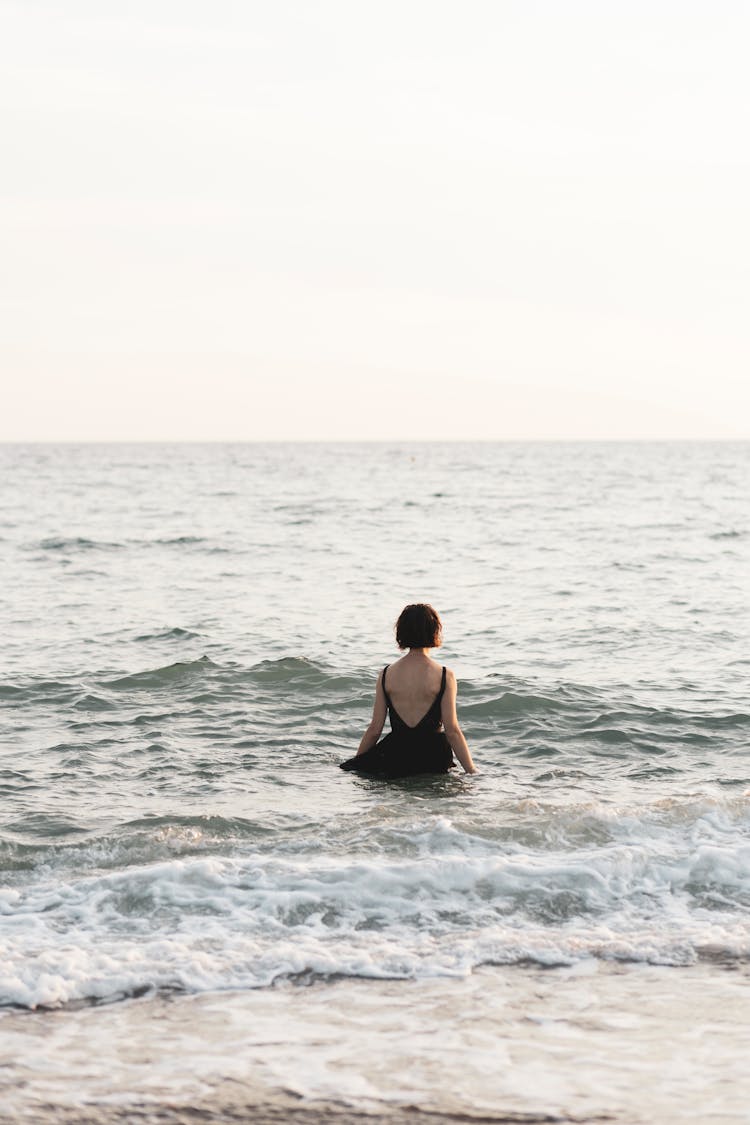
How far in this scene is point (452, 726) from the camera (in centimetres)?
911

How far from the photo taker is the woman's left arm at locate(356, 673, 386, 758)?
9.11 metres

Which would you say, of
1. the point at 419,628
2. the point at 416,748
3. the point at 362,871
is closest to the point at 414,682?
the point at 419,628

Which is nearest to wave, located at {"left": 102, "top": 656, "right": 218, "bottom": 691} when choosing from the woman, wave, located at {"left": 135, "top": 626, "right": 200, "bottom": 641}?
wave, located at {"left": 135, "top": 626, "right": 200, "bottom": 641}

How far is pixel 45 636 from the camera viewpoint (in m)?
16.0

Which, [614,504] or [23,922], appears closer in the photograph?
[23,922]

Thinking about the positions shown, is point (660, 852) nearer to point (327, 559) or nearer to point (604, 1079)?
point (604, 1079)

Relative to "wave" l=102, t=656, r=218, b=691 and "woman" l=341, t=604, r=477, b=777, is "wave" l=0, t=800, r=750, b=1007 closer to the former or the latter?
"woman" l=341, t=604, r=477, b=777

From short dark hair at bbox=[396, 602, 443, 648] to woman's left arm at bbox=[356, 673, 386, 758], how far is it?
0.37 metres

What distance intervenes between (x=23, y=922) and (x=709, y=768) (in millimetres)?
5797

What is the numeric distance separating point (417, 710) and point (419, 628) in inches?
25.0

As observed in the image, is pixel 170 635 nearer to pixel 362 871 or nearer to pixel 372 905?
pixel 362 871

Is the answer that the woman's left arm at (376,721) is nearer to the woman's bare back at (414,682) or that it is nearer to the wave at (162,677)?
the woman's bare back at (414,682)

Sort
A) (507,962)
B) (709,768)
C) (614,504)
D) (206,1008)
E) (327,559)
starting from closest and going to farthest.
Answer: (206,1008) → (507,962) → (709,768) → (327,559) → (614,504)

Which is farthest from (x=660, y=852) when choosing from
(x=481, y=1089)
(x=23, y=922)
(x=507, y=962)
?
(x=23, y=922)
